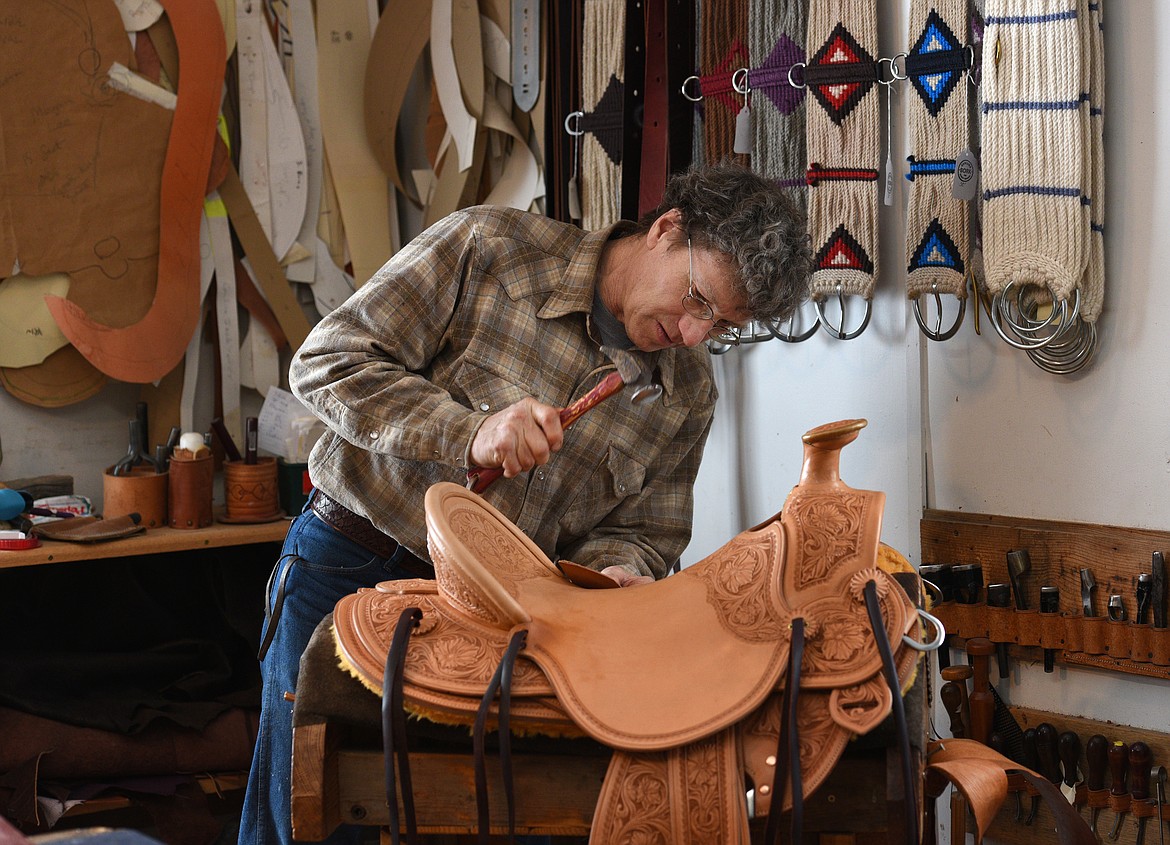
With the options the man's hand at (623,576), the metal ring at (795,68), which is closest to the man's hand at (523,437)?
the man's hand at (623,576)

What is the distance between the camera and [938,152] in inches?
75.9

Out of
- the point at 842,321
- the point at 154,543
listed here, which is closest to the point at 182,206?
the point at 154,543

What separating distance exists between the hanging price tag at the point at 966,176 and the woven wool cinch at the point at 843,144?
191 millimetres

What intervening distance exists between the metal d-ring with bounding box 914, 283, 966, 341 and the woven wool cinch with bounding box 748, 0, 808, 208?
35 cm

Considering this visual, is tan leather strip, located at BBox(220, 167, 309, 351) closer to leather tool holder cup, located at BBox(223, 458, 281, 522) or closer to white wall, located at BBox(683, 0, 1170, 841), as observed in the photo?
leather tool holder cup, located at BBox(223, 458, 281, 522)

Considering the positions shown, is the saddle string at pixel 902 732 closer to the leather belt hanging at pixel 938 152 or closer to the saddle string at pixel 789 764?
the saddle string at pixel 789 764

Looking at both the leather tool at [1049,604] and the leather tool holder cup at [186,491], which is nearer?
the leather tool at [1049,604]

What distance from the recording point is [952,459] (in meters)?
2.07

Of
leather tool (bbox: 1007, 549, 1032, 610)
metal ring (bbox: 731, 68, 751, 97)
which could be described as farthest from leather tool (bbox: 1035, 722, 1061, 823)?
metal ring (bbox: 731, 68, 751, 97)

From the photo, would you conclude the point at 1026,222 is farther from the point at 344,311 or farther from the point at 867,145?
the point at 344,311

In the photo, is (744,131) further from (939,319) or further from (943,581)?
(943,581)

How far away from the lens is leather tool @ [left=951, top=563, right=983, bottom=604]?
197 centimetres

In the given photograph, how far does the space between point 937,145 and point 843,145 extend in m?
0.20

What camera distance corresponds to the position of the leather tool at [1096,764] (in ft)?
5.97
